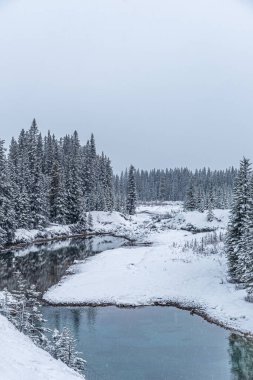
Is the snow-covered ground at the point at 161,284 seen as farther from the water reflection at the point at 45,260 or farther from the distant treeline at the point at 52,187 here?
the distant treeline at the point at 52,187

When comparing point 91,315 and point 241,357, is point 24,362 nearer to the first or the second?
point 241,357

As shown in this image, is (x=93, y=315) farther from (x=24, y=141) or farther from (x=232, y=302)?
(x=24, y=141)

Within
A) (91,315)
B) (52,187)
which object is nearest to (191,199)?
(52,187)

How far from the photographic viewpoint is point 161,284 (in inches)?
1393

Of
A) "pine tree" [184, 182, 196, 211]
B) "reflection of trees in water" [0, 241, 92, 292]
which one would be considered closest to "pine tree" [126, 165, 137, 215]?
"pine tree" [184, 182, 196, 211]

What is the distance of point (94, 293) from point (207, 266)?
11.2 metres

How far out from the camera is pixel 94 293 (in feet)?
109

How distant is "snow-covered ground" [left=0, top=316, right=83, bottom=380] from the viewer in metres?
13.2

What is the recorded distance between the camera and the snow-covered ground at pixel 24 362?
13242 mm

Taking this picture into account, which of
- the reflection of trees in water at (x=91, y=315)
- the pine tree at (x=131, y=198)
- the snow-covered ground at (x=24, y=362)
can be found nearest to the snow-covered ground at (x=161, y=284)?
the reflection of trees in water at (x=91, y=315)

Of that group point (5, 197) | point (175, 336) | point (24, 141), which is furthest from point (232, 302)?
point (24, 141)

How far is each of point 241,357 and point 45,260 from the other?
31.7 m

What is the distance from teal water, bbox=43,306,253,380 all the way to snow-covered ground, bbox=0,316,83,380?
4157 millimetres

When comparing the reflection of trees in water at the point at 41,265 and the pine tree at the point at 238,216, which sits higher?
the pine tree at the point at 238,216
